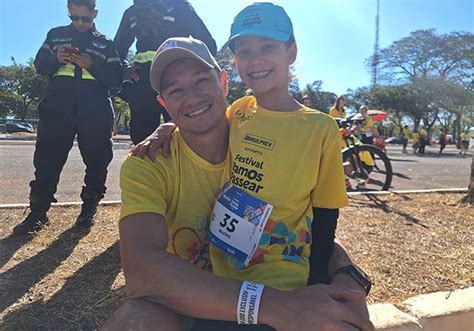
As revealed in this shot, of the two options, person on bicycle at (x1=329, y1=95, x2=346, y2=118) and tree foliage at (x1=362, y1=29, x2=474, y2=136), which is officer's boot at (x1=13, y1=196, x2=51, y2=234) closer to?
person on bicycle at (x1=329, y1=95, x2=346, y2=118)

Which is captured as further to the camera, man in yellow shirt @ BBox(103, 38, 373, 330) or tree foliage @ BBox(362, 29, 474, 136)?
tree foliage @ BBox(362, 29, 474, 136)

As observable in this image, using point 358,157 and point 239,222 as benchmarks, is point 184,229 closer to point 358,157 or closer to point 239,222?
point 239,222

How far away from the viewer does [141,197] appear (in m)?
1.54

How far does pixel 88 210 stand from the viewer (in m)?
3.85

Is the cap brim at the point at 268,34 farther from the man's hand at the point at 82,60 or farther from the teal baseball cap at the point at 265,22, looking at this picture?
the man's hand at the point at 82,60

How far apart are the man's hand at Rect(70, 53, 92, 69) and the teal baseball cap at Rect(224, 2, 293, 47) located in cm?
188

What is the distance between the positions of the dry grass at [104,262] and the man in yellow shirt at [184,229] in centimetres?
104

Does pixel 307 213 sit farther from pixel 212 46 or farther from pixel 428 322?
pixel 212 46

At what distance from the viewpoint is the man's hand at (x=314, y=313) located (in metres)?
1.34

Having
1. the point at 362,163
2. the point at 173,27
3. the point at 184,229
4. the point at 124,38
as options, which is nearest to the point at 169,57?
the point at 184,229

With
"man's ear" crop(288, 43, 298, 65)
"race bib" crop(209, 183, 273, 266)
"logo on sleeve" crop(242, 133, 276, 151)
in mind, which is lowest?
"race bib" crop(209, 183, 273, 266)

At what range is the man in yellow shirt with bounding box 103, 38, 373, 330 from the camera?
1.36 metres

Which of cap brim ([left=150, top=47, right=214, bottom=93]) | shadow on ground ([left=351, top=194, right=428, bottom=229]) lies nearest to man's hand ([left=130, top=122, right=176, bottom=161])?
cap brim ([left=150, top=47, right=214, bottom=93])

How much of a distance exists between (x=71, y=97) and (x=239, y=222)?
100 inches
